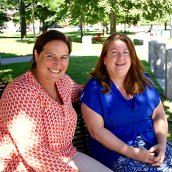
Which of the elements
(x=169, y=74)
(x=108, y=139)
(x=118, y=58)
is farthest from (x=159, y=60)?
(x=108, y=139)

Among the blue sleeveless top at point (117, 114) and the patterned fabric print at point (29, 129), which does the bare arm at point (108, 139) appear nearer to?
the blue sleeveless top at point (117, 114)

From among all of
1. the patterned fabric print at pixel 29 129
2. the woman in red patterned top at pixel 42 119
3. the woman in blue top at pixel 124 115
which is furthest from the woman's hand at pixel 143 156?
the patterned fabric print at pixel 29 129

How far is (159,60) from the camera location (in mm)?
11406

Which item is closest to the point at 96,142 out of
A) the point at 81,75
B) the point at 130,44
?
the point at 130,44

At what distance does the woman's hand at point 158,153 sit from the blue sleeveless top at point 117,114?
0.10 meters

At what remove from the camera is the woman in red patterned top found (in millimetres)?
2480

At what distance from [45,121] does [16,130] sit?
28 cm

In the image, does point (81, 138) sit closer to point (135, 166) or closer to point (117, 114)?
point (117, 114)

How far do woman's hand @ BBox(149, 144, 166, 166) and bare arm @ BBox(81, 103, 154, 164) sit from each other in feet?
0.13

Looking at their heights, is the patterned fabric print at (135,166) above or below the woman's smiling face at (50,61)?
below

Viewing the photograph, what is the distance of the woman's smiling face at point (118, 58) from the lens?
3279 millimetres

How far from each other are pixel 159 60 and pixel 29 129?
9.35 metres

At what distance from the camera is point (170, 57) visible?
28.0 ft

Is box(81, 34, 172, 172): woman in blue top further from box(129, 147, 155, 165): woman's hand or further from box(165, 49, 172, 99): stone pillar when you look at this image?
box(165, 49, 172, 99): stone pillar
